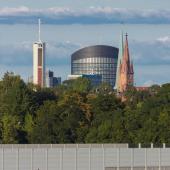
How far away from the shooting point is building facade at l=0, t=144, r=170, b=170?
318ft

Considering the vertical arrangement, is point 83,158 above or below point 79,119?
below

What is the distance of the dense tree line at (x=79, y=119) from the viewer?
150 metres

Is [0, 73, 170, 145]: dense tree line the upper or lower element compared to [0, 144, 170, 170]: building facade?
upper

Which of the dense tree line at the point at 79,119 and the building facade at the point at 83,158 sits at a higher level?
the dense tree line at the point at 79,119

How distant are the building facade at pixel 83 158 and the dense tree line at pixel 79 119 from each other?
129 feet

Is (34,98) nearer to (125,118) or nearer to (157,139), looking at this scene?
(125,118)

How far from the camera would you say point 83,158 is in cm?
9875

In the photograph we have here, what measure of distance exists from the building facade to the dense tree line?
39.2 metres

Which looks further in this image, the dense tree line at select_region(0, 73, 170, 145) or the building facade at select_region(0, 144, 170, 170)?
the dense tree line at select_region(0, 73, 170, 145)

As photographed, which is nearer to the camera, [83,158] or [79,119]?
[83,158]

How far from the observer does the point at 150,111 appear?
545 ft

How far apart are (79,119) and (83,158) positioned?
229ft

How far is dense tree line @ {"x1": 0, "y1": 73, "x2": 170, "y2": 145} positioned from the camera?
150 metres

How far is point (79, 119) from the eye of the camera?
16850 cm
